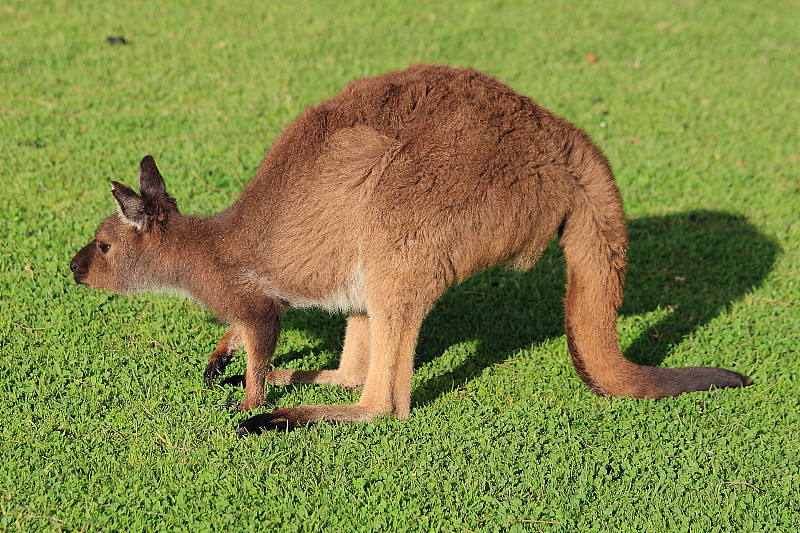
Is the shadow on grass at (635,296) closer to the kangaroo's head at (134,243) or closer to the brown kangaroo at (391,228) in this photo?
the brown kangaroo at (391,228)

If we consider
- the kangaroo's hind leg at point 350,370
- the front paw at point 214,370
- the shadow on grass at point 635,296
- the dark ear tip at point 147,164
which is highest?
the dark ear tip at point 147,164

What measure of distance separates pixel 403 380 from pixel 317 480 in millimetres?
634

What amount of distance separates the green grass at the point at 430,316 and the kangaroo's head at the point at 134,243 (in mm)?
436

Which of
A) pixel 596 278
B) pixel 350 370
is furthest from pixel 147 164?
pixel 596 278

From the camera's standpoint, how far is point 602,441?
4.01 metres

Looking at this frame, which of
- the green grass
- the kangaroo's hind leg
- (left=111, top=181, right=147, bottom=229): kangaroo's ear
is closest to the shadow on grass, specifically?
the green grass

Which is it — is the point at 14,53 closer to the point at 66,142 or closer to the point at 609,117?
the point at 66,142

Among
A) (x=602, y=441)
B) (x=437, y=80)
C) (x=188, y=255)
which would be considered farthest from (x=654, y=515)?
(x=188, y=255)

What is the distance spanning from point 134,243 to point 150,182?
1.08 ft

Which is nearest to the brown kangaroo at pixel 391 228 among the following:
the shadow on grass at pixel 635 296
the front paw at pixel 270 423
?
the front paw at pixel 270 423

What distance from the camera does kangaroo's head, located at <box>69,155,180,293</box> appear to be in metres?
4.00

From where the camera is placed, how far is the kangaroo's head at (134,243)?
4000 mm

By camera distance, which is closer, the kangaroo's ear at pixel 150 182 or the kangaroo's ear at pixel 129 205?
the kangaroo's ear at pixel 129 205

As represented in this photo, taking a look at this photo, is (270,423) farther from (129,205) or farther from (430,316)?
(430,316)
